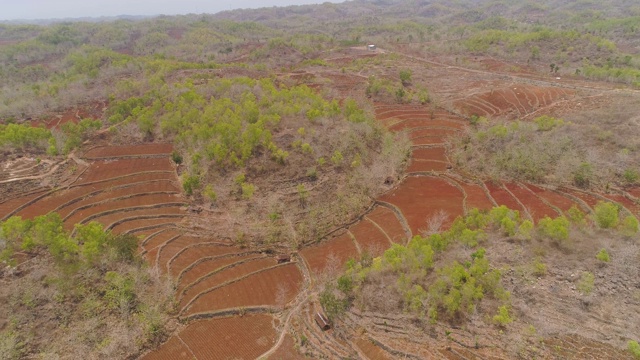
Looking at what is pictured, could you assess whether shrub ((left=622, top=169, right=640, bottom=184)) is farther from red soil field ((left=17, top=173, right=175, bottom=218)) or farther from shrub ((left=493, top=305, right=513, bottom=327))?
red soil field ((left=17, top=173, right=175, bottom=218))

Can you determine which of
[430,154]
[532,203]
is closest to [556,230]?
[532,203]

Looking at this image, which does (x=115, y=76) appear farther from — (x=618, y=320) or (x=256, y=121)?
(x=618, y=320)

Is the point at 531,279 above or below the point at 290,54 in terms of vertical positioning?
below

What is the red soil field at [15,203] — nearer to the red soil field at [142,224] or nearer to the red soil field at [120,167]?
the red soil field at [120,167]

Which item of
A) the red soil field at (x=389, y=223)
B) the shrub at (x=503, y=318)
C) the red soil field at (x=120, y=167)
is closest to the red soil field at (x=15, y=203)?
the red soil field at (x=120, y=167)

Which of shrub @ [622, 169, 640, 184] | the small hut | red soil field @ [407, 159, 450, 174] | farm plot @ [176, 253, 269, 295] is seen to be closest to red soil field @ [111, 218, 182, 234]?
farm plot @ [176, 253, 269, 295]

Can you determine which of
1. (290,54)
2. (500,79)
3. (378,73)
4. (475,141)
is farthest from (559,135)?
(290,54)
